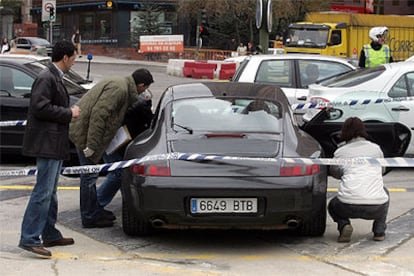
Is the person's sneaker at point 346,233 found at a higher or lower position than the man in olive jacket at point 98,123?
lower

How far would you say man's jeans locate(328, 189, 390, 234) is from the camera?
233 inches

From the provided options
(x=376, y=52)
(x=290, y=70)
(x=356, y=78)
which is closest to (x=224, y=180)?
(x=356, y=78)

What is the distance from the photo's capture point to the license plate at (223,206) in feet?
17.7

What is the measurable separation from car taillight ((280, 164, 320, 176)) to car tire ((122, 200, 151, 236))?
130 cm

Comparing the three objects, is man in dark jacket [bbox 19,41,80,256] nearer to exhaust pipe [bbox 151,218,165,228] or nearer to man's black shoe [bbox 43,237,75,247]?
man's black shoe [bbox 43,237,75,247]

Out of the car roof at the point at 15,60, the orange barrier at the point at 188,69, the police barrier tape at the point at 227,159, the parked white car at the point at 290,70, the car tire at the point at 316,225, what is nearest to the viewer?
the police barrier tape at the point at 227,159

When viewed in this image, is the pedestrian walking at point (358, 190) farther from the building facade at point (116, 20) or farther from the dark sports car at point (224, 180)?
the building facade at point (116, 20)

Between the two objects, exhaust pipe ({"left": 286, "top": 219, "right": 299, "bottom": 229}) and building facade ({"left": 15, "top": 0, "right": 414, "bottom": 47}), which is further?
building facade ({"left": 15, "top": 0, "right": 414, "bottom": 47})

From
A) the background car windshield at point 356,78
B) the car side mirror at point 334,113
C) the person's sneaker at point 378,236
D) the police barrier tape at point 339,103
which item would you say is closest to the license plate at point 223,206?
the person's sneaker at point 378,236

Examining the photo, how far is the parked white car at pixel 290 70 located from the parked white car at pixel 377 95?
4.18ft

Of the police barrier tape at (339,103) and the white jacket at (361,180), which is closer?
the white jacket at (361,180)

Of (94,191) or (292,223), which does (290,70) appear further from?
(292,223)

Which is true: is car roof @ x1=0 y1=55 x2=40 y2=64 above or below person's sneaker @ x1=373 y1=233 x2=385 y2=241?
above

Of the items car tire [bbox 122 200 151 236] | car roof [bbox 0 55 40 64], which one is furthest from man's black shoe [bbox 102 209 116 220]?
car roof [bbox 0 55 40 64]
